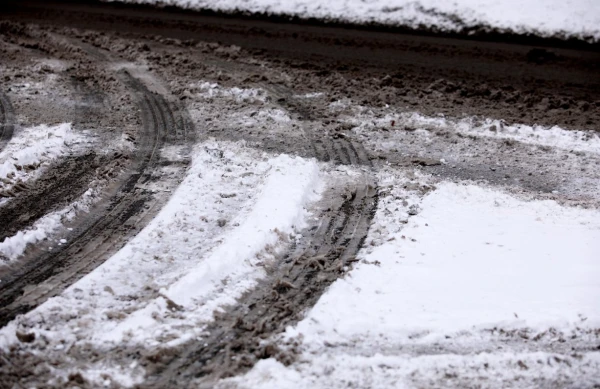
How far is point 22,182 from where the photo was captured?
673 centimetres

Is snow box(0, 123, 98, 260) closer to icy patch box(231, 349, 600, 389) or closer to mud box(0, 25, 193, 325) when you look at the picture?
mud box(0, 25, 193, 325)

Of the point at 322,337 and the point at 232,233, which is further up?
the point at 232,233

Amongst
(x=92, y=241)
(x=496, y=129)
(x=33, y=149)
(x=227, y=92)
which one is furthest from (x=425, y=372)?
(x=227, y=92)

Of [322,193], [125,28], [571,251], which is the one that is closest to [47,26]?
[125,28]

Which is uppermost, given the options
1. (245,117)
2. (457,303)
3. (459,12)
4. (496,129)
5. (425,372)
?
(459,12)

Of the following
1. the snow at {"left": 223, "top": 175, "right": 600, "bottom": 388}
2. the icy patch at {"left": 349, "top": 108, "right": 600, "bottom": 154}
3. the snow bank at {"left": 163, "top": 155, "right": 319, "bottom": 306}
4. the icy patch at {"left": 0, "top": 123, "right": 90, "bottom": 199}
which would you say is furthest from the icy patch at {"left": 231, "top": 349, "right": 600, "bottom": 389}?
the icy patch at {"left": 0, "top": 123, "right": 90, "bottom": 199}

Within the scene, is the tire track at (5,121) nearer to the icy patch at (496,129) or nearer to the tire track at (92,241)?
the tire track at (92,241)

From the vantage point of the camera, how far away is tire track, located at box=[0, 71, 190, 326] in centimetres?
499

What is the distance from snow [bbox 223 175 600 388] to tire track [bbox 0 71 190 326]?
201 centimetres

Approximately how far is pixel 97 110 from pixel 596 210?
6.93 meters

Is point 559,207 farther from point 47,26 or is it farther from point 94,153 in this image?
point 47,26

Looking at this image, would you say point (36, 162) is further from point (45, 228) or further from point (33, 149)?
point (45, 228)

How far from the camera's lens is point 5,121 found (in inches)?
331

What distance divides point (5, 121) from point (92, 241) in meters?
3.79
